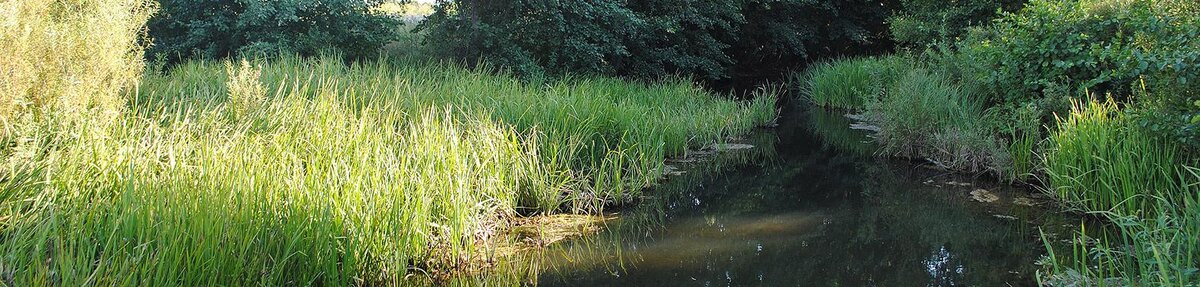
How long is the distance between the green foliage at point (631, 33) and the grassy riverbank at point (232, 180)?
14.7 feet

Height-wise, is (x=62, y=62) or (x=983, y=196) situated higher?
(x=62, y=62)

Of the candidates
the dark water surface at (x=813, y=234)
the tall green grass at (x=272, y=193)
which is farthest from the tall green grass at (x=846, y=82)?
the tall green grass at (x=272, y=193)

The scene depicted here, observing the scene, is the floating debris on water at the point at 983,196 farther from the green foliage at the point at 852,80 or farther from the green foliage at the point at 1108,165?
the green foliage at the point at 852,80

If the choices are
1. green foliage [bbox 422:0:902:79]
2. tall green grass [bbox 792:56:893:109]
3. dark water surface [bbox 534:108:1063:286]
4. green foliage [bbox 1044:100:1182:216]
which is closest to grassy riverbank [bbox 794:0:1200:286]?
green foliage [bbox 1044:100:1182:216]

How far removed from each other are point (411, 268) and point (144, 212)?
135 centimetres

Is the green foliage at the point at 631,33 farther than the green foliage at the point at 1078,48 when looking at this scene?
Yes

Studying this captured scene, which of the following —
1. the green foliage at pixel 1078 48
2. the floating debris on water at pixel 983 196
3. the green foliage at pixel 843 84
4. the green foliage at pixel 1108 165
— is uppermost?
the green foliage at pixel 1078 48

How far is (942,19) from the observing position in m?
13.4

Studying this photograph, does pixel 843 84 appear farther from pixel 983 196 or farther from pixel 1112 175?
pixel 1112 175

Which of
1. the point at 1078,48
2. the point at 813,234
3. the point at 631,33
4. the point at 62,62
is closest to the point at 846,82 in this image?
Result: the point at 631,33

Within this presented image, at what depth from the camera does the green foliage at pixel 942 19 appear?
41.4 feet

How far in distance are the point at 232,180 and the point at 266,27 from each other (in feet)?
24.1

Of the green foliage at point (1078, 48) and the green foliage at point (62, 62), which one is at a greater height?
the green foliage at point (1078, 48)

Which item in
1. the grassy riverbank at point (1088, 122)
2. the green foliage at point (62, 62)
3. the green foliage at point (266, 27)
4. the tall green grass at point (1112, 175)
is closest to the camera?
the grassy riverbank at point (1088, 122)
